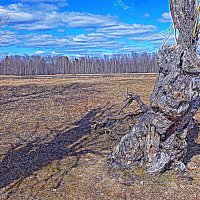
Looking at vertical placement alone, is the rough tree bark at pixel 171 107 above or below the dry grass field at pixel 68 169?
above

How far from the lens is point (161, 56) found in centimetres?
458

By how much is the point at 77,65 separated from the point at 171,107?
62047 mm

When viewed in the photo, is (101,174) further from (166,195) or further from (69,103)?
(69,103)

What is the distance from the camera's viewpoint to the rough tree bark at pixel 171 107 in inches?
170

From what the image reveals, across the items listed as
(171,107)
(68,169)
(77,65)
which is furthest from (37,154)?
(77,65)

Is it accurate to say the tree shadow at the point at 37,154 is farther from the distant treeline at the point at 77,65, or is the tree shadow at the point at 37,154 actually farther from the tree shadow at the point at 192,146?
the distant treeline at the point at 77,65

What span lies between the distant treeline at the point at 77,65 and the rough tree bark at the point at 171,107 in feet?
196

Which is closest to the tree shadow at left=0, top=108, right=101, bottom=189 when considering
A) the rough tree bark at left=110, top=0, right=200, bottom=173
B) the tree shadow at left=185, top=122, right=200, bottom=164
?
the rough tree bark at left=110, top=0, right=200, bottom=173

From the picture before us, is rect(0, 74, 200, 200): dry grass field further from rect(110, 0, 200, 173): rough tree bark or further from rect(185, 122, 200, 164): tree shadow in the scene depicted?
rect(110, 0, 200, 173): rough tree bark

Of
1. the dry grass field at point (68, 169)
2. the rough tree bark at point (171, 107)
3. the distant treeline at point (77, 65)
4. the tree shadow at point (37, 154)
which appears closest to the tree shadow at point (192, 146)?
the dry grass field at point (68, 169)

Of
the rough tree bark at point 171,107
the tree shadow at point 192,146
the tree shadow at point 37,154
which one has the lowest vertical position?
the tree shadow at point 37,154

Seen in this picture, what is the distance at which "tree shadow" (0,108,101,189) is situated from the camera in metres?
5.48

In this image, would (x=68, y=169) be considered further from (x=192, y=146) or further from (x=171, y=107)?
(x=192, y=146)

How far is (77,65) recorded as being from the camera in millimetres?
65875
